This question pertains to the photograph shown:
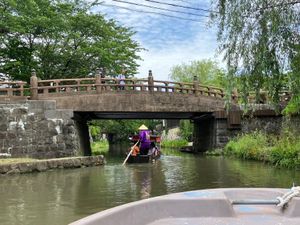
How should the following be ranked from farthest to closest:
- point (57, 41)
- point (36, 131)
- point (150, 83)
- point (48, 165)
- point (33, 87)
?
point (57, 41)
point (150, 83)
point (33, 87)
point (36, 131)
point (48, 165)

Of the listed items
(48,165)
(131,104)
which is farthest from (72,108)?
(48,165)

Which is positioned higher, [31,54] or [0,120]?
[31,54]

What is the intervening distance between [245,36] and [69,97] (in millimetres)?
12798

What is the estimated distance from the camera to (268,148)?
57.1 feet

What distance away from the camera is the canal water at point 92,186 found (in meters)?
7.78

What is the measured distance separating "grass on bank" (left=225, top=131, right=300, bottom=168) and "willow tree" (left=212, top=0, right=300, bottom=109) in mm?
6980

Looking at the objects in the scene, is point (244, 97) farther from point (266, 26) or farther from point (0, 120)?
point (0, 120)

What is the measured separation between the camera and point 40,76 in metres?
24.0

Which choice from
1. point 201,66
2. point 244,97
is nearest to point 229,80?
point 244,97

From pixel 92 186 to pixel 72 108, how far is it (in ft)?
28.8

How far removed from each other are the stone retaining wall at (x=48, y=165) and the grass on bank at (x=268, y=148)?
6612mm

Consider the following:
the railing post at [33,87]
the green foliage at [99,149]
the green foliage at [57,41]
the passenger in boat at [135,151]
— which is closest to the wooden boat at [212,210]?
the passenger in boat at [135,151]

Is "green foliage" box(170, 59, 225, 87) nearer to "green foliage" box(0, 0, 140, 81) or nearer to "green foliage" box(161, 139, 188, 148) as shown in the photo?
"green foliage" box(161, 139, 188, 148)

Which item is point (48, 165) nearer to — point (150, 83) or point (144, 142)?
point (144, 142)
